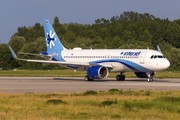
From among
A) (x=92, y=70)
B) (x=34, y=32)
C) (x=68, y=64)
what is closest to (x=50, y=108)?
(x=92, y=70)

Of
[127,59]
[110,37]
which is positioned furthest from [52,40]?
[110,37]

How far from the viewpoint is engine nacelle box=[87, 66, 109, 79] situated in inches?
1527

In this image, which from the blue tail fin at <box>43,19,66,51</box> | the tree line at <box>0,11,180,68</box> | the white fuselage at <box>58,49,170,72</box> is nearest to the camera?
the white fuselage at <box>58,49,170,72</box>

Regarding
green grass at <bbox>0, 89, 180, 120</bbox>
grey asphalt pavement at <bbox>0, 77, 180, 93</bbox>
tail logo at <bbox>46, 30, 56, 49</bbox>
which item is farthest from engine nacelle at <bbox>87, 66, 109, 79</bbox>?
green grass at <bbox>0, 89, 180, 120</bbox>

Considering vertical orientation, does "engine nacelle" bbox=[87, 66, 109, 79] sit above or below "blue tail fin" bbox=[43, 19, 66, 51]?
below

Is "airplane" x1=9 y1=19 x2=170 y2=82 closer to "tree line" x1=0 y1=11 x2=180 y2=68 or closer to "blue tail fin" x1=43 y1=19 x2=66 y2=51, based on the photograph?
"blue tail fin" x1=43 y1=19 x2=66 y2=51

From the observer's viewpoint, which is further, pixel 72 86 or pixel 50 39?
pixel 50 39

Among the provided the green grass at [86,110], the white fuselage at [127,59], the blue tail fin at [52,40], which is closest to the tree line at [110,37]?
the blue tail fin at [52,40]

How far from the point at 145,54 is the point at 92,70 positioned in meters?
6.96

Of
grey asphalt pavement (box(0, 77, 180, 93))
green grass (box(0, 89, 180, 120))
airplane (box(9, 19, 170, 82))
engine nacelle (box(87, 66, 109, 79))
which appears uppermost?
airplane (box(9, 19, 170, 82))

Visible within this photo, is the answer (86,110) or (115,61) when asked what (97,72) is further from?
(86,110)

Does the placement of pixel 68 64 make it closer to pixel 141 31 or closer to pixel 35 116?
pixel 35 116

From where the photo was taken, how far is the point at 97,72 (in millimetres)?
38688

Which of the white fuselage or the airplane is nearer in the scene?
the white fuselage
